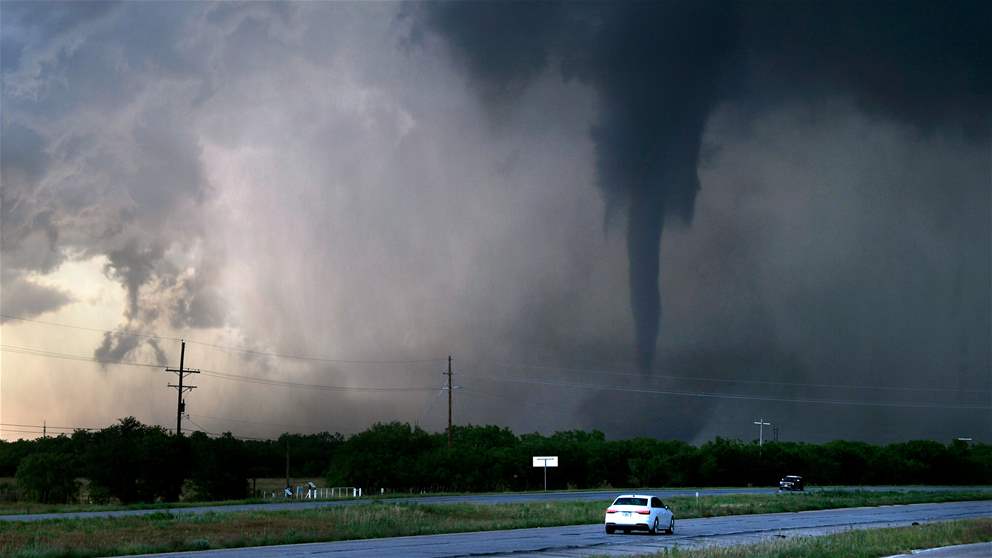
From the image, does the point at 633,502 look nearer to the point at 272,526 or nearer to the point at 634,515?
the point at 634,515

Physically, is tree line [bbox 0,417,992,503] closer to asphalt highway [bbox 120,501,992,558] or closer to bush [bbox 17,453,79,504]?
bush [bbox 17,453,79,504]

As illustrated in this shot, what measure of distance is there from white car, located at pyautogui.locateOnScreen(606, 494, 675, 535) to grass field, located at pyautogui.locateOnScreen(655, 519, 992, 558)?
7.17m

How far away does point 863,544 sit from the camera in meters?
36.4

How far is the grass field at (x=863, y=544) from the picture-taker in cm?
3128

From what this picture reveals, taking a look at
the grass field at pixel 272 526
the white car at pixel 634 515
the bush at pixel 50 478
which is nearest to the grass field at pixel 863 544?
the white car at pixel 634 515

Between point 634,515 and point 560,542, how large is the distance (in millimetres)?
6046

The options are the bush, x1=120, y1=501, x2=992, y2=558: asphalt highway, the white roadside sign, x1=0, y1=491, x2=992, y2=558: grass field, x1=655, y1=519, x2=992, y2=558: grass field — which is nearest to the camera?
x1=655, y1=519, x2=992, y2=558: grass field

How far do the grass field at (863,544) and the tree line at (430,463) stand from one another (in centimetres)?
8267

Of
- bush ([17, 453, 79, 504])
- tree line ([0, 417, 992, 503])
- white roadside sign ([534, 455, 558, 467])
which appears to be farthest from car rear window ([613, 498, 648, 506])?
bush ([17, 453, 79, 504])

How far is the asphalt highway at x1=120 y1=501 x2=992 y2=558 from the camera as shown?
3322cm

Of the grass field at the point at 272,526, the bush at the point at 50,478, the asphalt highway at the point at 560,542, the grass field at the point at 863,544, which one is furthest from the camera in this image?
the bush at the point at 50,478

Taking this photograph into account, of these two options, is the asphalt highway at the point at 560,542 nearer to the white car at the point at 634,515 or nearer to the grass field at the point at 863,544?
the white car at the point at 634,515

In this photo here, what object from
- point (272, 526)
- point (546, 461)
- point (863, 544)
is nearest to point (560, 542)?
point (863, 544)

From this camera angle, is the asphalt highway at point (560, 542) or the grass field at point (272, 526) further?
the grass field at point (272, 526)
